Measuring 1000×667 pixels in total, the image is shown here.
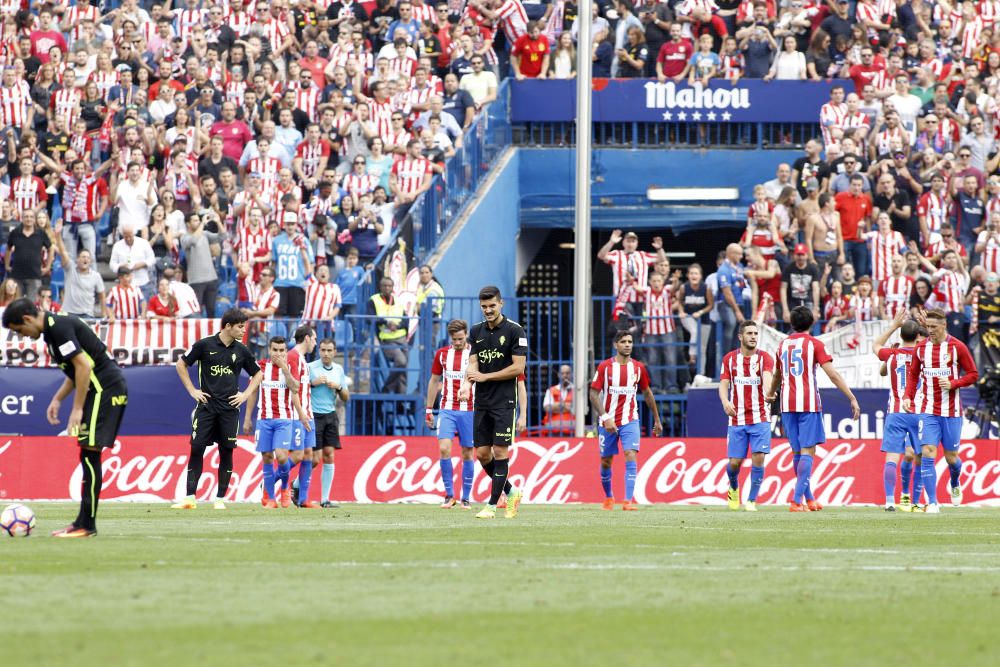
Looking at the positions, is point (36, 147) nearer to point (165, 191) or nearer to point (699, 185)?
point (165, 191)

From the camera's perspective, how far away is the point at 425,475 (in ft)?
76.0

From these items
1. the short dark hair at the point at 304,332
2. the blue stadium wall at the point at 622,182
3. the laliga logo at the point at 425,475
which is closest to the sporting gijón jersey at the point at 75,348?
the short dark hair at the point at 304,332

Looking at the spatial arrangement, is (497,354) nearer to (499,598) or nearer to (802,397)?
(802,397)

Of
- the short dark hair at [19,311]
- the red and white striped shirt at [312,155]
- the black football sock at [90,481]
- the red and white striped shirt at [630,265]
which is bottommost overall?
the black football sock at [90,481]

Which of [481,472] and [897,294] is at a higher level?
[897,294]

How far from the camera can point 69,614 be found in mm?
7266

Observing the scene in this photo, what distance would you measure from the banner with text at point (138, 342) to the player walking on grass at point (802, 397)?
30.1 ft

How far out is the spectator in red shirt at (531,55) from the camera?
31.1m

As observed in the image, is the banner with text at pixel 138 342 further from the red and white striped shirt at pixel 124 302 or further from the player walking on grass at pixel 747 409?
the player walking on grass at pixel 747 409

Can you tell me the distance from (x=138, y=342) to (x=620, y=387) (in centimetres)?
827

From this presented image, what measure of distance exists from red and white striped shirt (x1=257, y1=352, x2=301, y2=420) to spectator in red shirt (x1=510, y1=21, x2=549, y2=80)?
41.0 ft

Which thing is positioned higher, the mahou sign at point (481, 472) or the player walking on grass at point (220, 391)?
the player walking on grass at point (220, 391)

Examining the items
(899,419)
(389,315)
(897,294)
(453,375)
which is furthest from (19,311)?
(897,294)

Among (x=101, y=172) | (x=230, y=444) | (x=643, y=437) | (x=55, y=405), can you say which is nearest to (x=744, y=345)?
(x=643, y=437)
